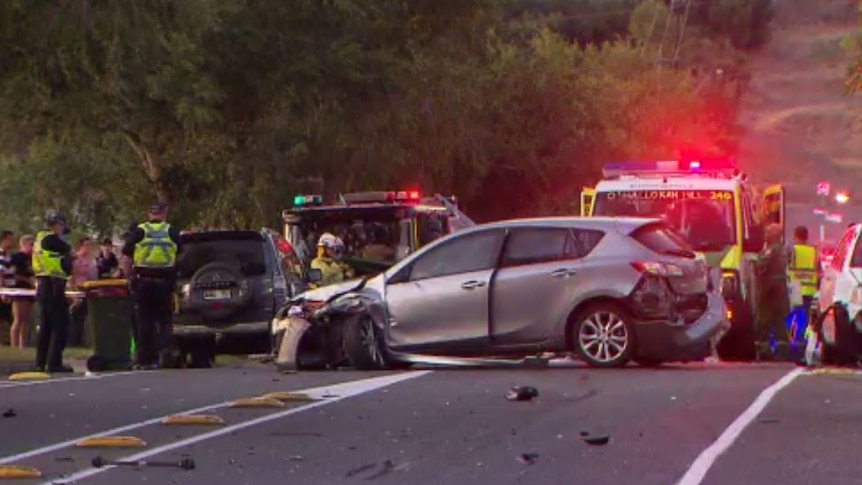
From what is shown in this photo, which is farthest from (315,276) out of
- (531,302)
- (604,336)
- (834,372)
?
(834,372)

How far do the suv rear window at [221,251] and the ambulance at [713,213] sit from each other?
14.0 ft

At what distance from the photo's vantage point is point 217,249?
20656 mm

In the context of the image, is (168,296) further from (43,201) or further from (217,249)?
(43,201)

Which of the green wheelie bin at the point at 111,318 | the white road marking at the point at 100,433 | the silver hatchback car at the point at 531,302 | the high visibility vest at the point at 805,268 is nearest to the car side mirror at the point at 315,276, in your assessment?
the green wheelie bin at the point at 111,318

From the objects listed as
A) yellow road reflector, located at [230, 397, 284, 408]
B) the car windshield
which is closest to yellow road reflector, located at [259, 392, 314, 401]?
yellow road reflector, located at [230, 397, 284, 408]

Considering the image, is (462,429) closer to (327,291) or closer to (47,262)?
(327,291)

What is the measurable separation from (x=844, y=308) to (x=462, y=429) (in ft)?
24.5

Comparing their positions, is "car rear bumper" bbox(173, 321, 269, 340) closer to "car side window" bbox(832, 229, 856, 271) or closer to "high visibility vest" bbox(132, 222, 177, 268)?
"high visibility vest" bbox(132, 222, 177, 268)

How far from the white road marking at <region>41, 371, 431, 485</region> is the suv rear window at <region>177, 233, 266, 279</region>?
432 cm

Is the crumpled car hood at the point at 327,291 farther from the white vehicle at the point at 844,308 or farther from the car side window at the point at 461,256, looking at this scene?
the white vehicle at the point at 844,308

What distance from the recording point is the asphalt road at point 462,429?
385 inches

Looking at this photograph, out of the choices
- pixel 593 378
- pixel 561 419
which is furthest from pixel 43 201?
pixel 561 419

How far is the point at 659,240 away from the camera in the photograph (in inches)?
680

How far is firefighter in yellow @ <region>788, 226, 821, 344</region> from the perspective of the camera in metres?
21.9
